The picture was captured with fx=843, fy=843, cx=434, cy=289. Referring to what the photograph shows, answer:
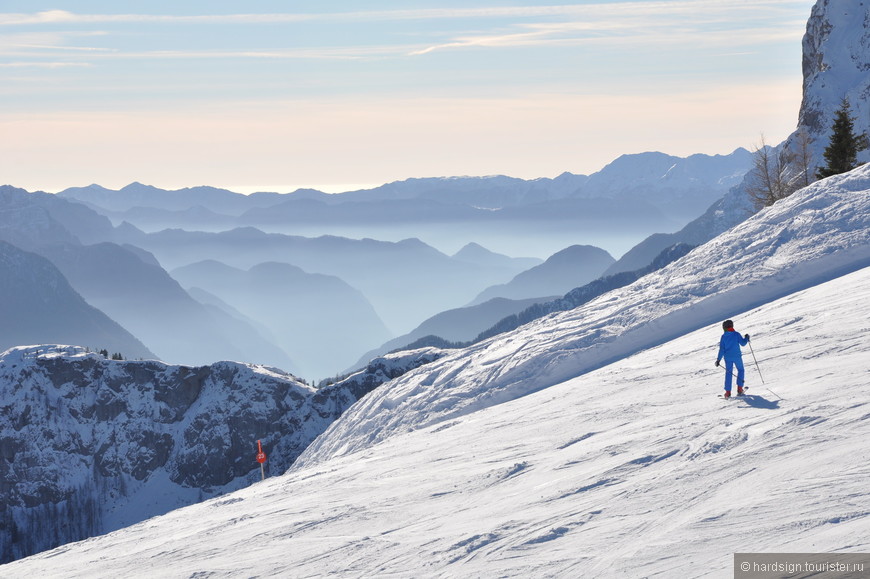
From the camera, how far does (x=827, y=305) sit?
22.9 meters

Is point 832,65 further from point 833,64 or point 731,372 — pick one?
point 731,372

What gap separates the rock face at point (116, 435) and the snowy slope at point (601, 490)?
4948 inches

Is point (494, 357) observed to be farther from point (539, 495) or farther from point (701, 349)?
point (539, 495)

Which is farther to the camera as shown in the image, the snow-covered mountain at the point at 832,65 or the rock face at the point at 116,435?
the rock face at the point at 116,435

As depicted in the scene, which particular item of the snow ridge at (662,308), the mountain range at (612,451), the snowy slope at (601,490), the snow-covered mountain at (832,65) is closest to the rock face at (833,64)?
the snow-covered mountain at (832,65)

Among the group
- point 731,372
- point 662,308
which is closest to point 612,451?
point 731,372

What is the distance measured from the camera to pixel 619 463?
15.9 metres

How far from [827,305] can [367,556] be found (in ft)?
49.5

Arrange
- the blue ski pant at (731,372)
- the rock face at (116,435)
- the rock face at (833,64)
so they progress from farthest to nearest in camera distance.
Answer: the rock face at (116,435) < the rock face at (833,64) < the blue ski pant at (731,372)

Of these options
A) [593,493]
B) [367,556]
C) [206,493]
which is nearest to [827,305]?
[593,493]

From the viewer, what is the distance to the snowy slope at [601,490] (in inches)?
472

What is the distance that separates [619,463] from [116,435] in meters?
162

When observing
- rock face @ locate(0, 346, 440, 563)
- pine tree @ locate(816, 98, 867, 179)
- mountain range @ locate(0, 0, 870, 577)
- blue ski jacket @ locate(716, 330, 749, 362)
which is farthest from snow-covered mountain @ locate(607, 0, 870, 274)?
blue ski jacket @ locate(716, 330, 749, 362)

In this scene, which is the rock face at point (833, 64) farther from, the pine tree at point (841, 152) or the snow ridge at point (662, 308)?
the snow ridge at point (662, 308)
